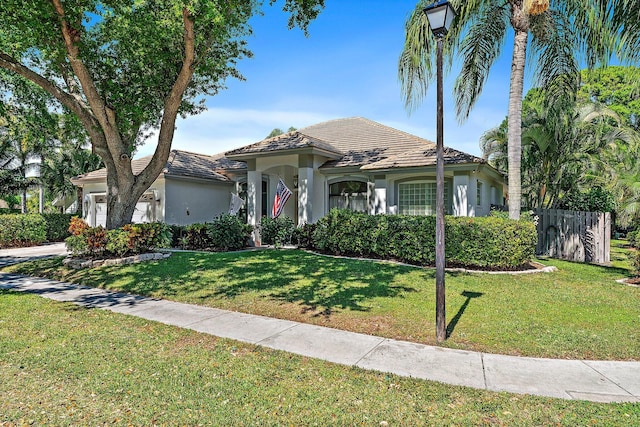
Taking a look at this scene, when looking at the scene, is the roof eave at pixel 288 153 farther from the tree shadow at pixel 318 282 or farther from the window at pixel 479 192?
the window at pixel 479 192

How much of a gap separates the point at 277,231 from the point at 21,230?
12.4 meters

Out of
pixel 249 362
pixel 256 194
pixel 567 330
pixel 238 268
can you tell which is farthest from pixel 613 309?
pixel 256 194

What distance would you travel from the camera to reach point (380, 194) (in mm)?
15367

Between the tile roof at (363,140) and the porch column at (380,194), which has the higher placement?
the tile roof at (363,140)

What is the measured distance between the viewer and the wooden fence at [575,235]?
12.2m

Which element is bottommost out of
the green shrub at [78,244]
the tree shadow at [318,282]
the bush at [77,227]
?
the tree shadow at [318,282]

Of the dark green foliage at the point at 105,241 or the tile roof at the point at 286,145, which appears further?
the tile roof at the point at 286,145

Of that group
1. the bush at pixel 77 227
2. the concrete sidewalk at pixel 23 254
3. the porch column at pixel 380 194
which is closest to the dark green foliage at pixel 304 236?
the porch column at pixel 380 194

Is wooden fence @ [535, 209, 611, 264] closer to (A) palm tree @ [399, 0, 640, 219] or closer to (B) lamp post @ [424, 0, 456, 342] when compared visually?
(A) palm tree @ [399, 0, 640, 219]

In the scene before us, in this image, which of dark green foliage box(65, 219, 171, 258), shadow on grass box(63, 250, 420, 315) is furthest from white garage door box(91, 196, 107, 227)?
shadow on grass box(63, 250, 420, 315)

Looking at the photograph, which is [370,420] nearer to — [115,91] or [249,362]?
[249,362]

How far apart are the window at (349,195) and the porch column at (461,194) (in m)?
4.03

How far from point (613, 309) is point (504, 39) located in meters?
9.99

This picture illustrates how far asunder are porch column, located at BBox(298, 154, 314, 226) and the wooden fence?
9.28m
